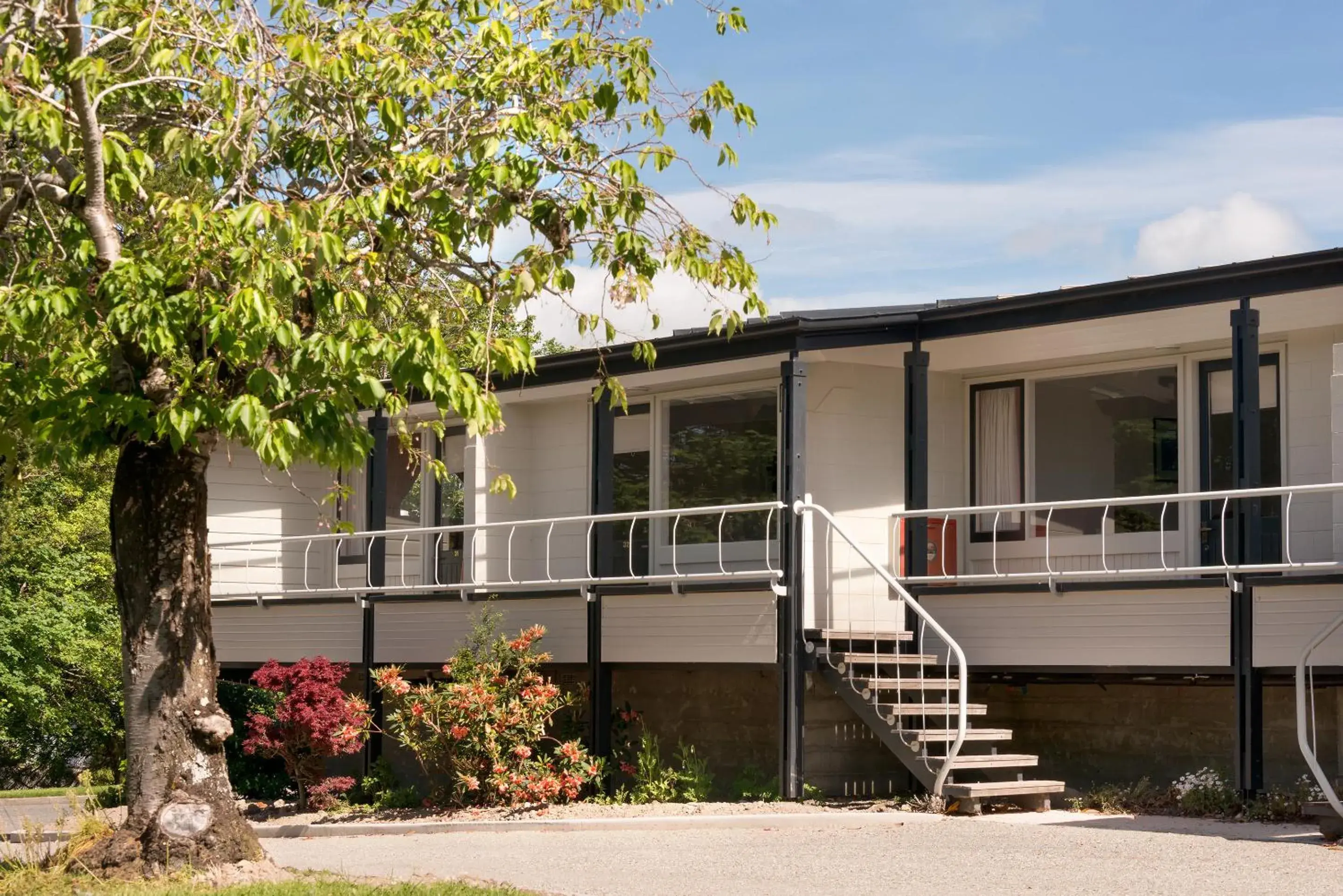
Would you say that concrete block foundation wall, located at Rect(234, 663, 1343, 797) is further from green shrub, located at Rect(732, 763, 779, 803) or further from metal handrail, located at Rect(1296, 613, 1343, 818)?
metal handrail, located at Rect(1296, 613, 1343, 818)

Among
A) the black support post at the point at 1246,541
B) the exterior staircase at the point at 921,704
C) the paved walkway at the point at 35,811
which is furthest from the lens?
the paved walkway at the point at 35,811

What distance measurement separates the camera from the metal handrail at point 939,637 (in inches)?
531

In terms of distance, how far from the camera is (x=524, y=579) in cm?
1950

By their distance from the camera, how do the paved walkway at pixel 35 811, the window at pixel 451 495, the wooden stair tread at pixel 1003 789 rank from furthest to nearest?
the window at pixel 451 495 < the paved walkway at pixel 35 811 < the wooden stair tread at pixel 1003 789

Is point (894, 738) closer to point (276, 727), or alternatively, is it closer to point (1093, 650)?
point (1093, 650)

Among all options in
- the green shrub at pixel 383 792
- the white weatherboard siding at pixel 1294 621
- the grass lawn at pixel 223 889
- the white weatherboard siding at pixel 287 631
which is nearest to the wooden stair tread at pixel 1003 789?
the white weatherboard siding at pixel 1294 621

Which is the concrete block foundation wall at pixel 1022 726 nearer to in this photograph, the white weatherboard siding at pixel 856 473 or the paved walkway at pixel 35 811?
the white weatherboard siding at pixel 856 473

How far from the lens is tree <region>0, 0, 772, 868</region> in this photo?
32.7 feet

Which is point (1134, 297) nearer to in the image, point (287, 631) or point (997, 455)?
point (997, 455)

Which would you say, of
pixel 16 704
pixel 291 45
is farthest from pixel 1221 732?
pixel 16 704

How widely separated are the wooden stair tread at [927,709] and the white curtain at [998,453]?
9.70 ft

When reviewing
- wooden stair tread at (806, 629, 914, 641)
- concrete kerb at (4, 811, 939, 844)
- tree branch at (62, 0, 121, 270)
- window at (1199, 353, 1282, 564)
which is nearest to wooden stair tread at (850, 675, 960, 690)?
wooden stair tread at (806, 629, 914, 641)

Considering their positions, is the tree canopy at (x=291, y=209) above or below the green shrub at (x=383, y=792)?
above

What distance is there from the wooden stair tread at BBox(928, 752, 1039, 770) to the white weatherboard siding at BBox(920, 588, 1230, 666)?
2.88ft
